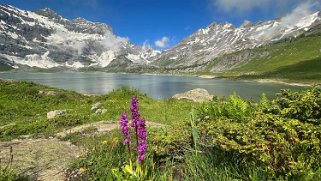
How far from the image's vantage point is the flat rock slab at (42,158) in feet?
25.7

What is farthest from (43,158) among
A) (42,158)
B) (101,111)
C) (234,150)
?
(101,111)

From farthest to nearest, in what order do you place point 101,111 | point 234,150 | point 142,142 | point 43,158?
point 101,111, point 43,158, point 234,150, point 142,142

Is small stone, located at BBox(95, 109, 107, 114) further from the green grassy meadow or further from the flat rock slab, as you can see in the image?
the green grassy meadow

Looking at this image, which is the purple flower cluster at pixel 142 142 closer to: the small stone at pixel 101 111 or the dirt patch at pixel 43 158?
the dirt patch at pixel 43 158

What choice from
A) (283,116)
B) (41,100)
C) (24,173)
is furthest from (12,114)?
(283,116)

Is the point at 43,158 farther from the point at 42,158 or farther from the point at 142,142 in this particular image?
the point at 142,142

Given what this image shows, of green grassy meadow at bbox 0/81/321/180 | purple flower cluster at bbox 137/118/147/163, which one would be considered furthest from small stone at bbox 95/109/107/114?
purple flower cluster at bbox 137/118/147/163

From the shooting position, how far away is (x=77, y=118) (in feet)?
58.7

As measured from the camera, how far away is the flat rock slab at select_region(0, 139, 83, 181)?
7.83 meters

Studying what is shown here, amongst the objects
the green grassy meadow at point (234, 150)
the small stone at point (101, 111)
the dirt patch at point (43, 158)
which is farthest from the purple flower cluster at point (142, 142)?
the small stone at point (101, 111)

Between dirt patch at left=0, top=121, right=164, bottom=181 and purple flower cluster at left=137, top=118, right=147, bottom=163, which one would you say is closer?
purple flower cluster at left=137, top=118, right=147, bottom=163

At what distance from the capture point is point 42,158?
9.17m

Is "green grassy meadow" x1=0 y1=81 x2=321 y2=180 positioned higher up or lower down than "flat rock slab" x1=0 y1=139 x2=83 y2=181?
higher up

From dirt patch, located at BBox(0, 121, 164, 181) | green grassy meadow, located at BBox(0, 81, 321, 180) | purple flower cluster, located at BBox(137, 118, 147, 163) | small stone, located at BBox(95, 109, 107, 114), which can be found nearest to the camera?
purple flower cluster, located at BBox(137, 118, 147, 163)
